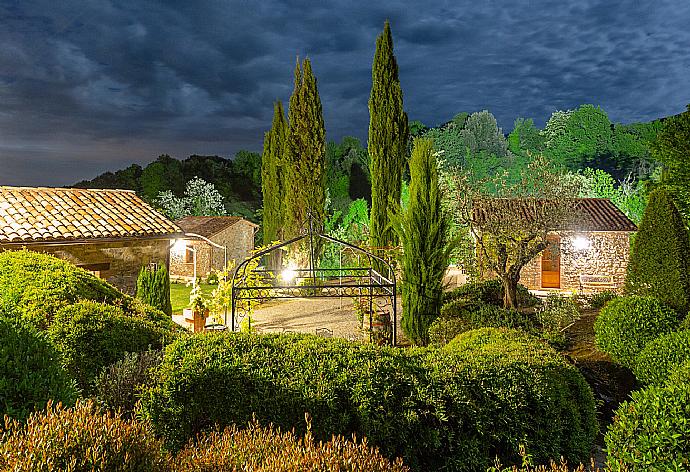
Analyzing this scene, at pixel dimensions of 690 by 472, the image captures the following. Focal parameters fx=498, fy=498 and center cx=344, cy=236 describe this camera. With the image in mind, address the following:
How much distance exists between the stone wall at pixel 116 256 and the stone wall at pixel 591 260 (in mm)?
13360

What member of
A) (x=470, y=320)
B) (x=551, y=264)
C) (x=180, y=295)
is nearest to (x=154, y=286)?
(x=470, y=320)

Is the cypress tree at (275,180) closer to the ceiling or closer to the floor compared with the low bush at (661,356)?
closer to the ceiling

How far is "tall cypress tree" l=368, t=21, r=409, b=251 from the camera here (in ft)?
49.0

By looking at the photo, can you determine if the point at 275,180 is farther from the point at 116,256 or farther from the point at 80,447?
the point at 80,447

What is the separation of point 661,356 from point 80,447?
21.1 ft

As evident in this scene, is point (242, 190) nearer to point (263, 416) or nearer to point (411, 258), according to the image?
point (411, 258)

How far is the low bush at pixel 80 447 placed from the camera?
78.6 inches

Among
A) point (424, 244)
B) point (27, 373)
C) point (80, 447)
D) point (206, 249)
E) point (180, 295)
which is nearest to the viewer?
point (80, 447)

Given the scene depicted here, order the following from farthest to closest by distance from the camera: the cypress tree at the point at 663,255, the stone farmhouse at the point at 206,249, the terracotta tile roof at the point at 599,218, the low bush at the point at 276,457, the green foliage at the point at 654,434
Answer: the stone farmhouse at the point at 206,249 < the terracotta tile roof at the point at 599,218 < the cypress tree at the point at 663,255 < the green foliage at the point at 654,434 < the low bush at the point at 276,457

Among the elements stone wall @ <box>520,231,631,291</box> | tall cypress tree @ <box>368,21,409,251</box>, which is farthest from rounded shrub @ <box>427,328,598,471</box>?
stone wall @ <box>520,231,631,291</box>

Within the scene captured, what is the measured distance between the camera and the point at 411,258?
9414mm

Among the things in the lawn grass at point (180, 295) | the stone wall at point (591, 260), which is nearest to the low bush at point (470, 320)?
the lawn grass at point (180, 295)

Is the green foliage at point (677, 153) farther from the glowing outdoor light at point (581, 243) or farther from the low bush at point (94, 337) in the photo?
the glowing outdoor light at point (581, 243)

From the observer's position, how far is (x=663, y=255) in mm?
7977
